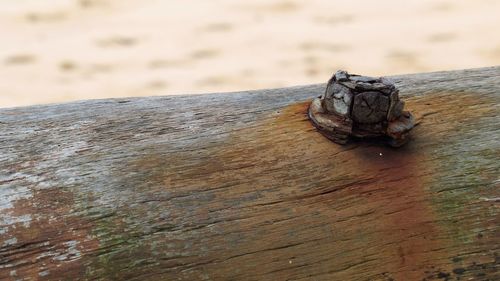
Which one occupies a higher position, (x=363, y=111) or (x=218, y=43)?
(x=363, y=111)

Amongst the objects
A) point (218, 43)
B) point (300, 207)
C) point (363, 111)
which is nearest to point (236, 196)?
point (300, 207)

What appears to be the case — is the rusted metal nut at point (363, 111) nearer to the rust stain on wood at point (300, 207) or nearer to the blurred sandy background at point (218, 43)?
the rust stain on wood at point (300, 207)

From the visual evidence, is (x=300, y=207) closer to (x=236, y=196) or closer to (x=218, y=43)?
(x=236, y=196)

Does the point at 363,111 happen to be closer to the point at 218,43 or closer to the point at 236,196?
the point at 236,196

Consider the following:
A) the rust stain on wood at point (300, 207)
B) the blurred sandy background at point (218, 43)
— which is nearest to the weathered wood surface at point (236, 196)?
the rust stain on wood at point (300, 207)

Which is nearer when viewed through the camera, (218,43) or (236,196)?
(236,196)

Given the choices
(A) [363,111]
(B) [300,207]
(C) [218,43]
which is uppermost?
(A) [363,111]

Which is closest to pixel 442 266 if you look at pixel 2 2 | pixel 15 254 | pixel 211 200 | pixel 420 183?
pixel 420 183
